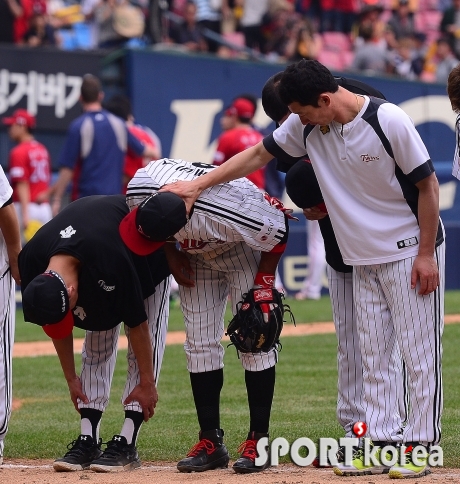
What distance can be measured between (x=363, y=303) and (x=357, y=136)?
29.9 inches

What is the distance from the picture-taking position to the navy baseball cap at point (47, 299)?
4.10 meters

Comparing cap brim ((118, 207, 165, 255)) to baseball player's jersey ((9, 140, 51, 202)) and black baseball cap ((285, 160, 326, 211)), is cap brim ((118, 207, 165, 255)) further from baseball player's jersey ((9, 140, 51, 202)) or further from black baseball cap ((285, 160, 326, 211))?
baseball player's jersey ((9, 140, 51, 202))

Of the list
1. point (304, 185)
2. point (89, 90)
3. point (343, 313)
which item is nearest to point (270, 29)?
point (89, 90)

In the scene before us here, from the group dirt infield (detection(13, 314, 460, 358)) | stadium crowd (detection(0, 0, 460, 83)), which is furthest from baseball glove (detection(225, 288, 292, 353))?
stadium crowd (detection(0, 0, 460, 83))

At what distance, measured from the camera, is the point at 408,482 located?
13.4 feet

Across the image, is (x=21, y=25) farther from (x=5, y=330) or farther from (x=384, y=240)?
(x=384, y=240)

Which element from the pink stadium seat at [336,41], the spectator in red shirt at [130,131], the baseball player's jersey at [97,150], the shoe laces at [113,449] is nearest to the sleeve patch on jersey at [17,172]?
the baseball player's jersey at [97,150]

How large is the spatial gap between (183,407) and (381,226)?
8.98 feet

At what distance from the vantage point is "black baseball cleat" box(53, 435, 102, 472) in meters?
4.65

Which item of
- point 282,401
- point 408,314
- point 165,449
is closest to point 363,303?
point 408,314

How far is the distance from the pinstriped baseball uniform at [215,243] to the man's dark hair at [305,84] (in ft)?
1.88

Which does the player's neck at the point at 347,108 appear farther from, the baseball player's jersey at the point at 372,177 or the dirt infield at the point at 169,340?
the dirt infield at the point at 169,340

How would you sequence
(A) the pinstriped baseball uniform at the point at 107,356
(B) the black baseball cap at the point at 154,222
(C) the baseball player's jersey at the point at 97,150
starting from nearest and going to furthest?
(B) the black baseball cap at the point at 154,222
(A) the pinstriped baseball uniform at the point at 107,356
(C) the baseball player's jersey at the point at 97,150

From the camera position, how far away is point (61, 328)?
14.4ft
